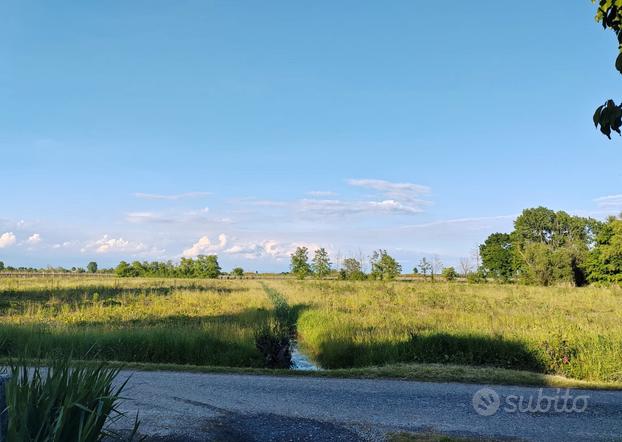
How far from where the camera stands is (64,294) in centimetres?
3195

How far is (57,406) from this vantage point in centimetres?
351

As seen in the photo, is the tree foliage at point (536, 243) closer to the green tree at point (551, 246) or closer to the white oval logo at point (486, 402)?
the green tree at point (551, 246)

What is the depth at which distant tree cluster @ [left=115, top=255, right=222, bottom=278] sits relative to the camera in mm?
84062

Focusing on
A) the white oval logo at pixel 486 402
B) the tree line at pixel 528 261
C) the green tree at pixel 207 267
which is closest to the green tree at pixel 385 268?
the tree line at pixel 528 261

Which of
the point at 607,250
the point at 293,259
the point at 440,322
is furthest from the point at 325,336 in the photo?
the point at 293,259

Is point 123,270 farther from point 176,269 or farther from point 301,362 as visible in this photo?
point 301,362

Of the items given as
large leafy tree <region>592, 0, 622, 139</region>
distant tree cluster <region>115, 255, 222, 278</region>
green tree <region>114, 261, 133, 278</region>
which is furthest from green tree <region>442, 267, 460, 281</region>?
large leafy tree <region>592, 0, 622, 139</region>

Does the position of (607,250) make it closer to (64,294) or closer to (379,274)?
(379,274)

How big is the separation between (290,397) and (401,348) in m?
5.70

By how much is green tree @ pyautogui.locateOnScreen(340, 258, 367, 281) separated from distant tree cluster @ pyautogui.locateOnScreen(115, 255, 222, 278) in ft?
79.1

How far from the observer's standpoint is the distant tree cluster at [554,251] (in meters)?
57.8

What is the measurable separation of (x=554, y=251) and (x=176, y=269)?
200ft

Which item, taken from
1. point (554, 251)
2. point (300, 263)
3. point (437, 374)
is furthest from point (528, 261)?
point (437, 374)

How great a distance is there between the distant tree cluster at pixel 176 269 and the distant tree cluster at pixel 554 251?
47674 mm
